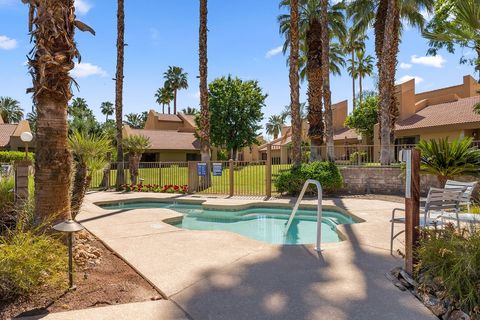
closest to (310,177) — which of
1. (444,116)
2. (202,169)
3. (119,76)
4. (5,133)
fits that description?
(202,169)

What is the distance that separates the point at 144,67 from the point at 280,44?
32.1 feet

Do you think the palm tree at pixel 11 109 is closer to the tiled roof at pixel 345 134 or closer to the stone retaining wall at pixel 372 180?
the tiled roof at pixel 345 134

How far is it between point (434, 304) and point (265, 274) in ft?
6.51

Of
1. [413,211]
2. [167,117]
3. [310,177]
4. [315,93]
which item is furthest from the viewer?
[167,117]

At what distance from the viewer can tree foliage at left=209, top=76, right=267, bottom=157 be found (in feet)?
107

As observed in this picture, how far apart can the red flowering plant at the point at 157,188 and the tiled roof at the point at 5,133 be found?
85.7 ft

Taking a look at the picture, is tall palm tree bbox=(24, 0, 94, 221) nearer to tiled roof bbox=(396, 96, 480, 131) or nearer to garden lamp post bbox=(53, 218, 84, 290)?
garden lamp post bbox=(53, 218, 84, 290)

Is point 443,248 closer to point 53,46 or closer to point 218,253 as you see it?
point 218,253

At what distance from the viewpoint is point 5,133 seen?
36500 millimetres

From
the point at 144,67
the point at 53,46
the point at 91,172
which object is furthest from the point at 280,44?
the point at 53,46

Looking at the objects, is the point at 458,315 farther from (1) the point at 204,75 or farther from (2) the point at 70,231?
(1) the point at 204,75

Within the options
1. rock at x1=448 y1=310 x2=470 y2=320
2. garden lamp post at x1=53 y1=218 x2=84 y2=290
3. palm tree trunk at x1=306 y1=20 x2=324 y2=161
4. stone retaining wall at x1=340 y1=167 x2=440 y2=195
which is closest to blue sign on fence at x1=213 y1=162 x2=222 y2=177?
stone retaining wall at x1=340 y1=167 x2=440 y2=195

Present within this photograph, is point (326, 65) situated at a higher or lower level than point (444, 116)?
higher

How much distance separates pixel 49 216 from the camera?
497cm
